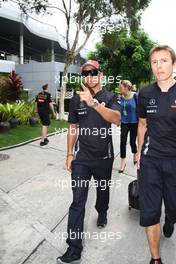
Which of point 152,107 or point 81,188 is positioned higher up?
point 152,107

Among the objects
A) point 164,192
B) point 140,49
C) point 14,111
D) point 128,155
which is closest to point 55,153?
point 128,155

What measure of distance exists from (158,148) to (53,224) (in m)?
2.12

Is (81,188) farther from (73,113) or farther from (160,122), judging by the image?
(160,122)

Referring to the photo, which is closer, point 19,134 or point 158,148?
point 158,148

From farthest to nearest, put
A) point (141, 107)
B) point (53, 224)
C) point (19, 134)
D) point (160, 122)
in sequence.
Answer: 1. point (19, 134)
2. point (53, 224)
3. point (141, 107)
4. point (160, 122)

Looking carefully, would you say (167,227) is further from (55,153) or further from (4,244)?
(55,153)

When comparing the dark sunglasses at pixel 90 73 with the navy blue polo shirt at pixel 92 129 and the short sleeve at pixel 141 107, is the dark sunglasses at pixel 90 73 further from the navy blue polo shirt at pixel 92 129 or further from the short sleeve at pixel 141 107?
the short sleeve at pixel 141 107

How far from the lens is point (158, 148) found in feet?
11.4

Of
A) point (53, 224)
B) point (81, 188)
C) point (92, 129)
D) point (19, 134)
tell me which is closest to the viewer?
point (81, 188)

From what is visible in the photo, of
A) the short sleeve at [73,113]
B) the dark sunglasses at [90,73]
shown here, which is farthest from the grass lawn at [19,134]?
the dark sunglasses at [90,73]

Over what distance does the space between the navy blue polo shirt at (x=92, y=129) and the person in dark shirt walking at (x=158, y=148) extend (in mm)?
673

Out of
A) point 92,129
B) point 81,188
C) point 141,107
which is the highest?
point 141,107

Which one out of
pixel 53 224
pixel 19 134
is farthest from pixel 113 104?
pixel 19 134

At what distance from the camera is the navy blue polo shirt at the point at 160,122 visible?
3422 millimetres
